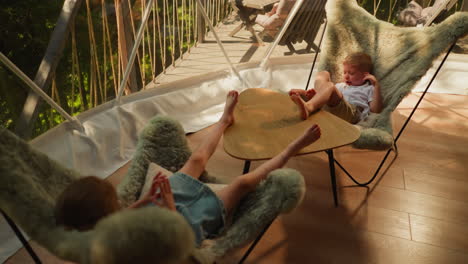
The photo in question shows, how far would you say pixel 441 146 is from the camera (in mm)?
2648

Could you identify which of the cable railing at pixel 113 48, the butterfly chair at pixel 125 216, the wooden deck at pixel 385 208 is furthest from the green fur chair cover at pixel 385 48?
the cable railing at pixel 113 48

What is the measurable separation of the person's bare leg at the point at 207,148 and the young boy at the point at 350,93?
364mm

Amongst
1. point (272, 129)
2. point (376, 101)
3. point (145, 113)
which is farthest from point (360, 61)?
point (145, 113)

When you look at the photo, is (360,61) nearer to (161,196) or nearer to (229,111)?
(229,111)

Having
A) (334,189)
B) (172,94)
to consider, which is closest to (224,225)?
(334,189)

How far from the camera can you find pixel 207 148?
1691mm

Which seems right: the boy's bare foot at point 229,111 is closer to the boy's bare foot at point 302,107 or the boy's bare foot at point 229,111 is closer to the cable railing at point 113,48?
the boy's bare foot at point 302,107

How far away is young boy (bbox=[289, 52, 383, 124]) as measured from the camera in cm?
211

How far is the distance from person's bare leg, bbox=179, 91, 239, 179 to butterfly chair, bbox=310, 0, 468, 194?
557mm

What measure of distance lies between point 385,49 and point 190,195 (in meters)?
1.72

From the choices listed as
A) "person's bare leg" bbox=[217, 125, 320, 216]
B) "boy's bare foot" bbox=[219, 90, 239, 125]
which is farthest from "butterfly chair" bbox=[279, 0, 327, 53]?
"person's bare leg" bbox=[217, 125, 320, 216]

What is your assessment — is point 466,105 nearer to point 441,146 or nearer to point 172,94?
point 441,146

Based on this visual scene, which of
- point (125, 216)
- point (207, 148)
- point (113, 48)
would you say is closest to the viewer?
point (125, 216)

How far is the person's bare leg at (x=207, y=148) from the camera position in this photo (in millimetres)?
1592
